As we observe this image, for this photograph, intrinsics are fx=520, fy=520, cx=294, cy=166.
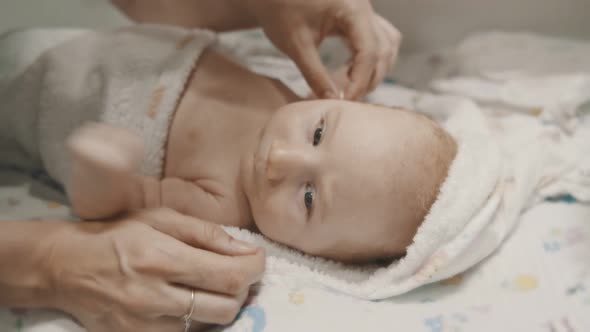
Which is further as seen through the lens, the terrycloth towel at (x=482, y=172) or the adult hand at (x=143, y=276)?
the terrycloth towel at (x=482, y=172)

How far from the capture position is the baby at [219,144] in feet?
3.30

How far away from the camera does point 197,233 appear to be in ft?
2.90

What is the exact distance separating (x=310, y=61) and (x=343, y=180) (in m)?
0.31


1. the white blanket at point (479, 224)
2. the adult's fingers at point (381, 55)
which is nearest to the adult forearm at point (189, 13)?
the white blanket at point (479, 224)

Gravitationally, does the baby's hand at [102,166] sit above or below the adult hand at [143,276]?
above

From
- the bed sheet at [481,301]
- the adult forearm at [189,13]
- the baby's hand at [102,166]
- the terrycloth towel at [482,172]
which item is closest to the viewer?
the baby's hand at [102,166]

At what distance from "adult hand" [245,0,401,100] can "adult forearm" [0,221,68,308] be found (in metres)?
0.65

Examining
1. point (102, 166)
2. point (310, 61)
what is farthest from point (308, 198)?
point (102, 166)

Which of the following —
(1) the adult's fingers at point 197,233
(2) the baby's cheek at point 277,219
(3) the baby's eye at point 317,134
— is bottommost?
(2) the baby's cheek at point 277,219

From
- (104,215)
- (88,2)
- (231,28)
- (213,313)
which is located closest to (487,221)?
(213,313)

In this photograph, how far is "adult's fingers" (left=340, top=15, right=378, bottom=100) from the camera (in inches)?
46.6

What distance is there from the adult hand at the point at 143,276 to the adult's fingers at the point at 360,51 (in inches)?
20.1

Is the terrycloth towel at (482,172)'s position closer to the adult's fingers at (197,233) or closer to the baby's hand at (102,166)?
the adult's fingers at (197,233)

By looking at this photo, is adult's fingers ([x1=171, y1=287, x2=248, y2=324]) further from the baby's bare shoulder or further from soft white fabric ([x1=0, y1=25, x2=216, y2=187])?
soft white fabric ([x1=0, y1=25, x2=216, y2=187])
